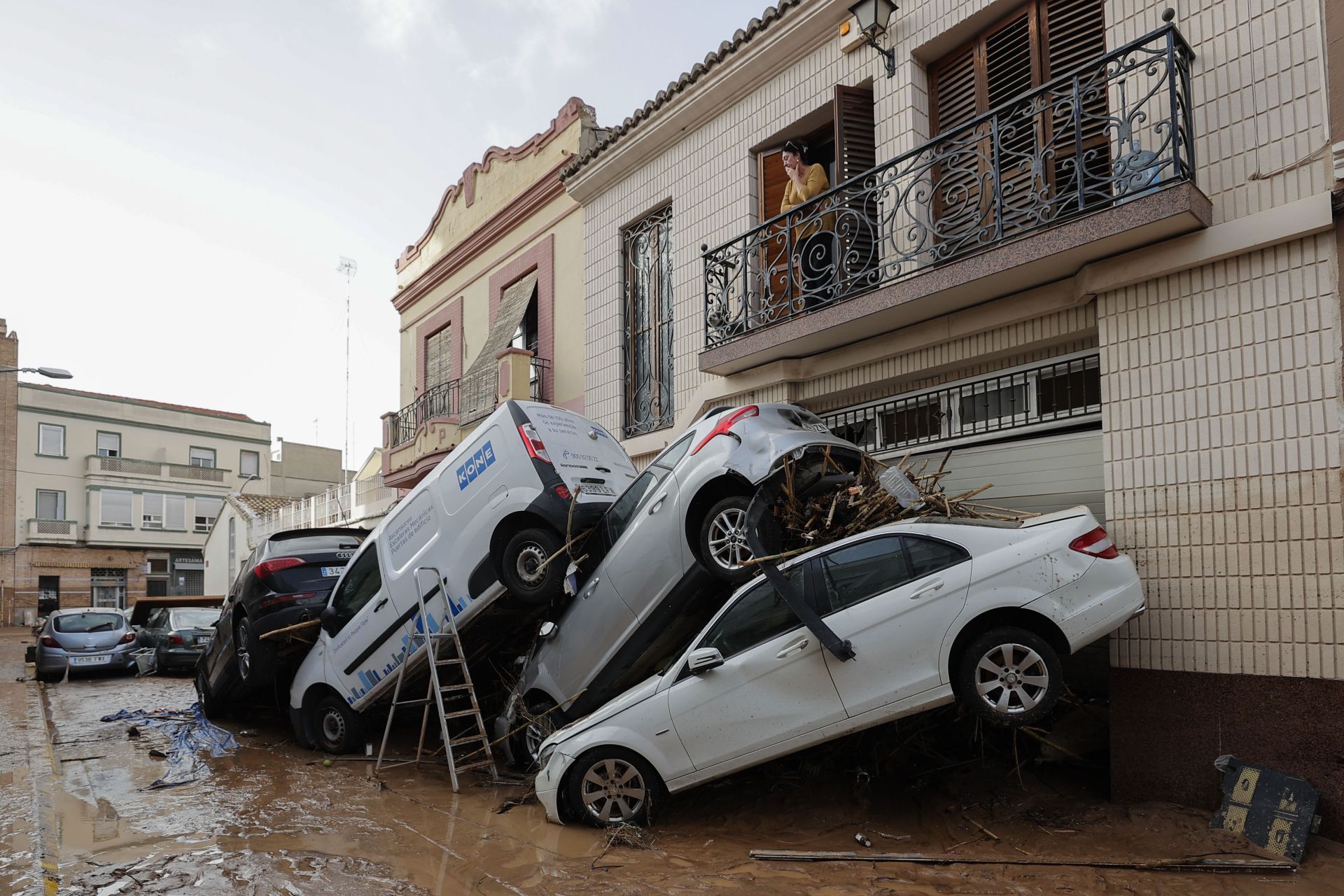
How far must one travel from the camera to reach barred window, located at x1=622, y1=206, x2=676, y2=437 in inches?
483

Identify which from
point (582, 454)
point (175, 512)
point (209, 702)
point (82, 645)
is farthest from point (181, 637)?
point (175, 512)

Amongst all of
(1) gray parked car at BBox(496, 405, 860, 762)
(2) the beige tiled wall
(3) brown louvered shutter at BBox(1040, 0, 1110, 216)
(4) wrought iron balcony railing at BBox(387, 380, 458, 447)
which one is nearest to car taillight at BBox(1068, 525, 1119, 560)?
(2) the beige tiled wall

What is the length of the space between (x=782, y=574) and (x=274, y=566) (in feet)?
22.6

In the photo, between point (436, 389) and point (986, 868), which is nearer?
point (986, 868)

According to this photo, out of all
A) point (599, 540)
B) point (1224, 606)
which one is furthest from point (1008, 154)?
point (599, 540)

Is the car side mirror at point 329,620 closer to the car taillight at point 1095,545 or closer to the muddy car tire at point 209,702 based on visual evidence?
the muddy car tire at point 209,702

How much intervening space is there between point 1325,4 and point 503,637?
808 centimetres

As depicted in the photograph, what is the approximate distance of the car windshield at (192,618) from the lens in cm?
1925

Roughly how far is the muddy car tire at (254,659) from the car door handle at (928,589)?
25.1ft

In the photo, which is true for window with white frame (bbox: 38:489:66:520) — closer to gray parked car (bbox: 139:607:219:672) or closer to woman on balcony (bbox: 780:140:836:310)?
gray parked car (bbox: 139:607:219:672)

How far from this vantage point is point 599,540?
8.05 m

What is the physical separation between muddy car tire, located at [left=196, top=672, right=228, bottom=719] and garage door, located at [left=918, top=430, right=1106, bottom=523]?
907cm

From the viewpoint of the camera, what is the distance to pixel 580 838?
21.2 feet

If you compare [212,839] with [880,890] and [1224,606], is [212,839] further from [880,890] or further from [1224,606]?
[1224,606]
